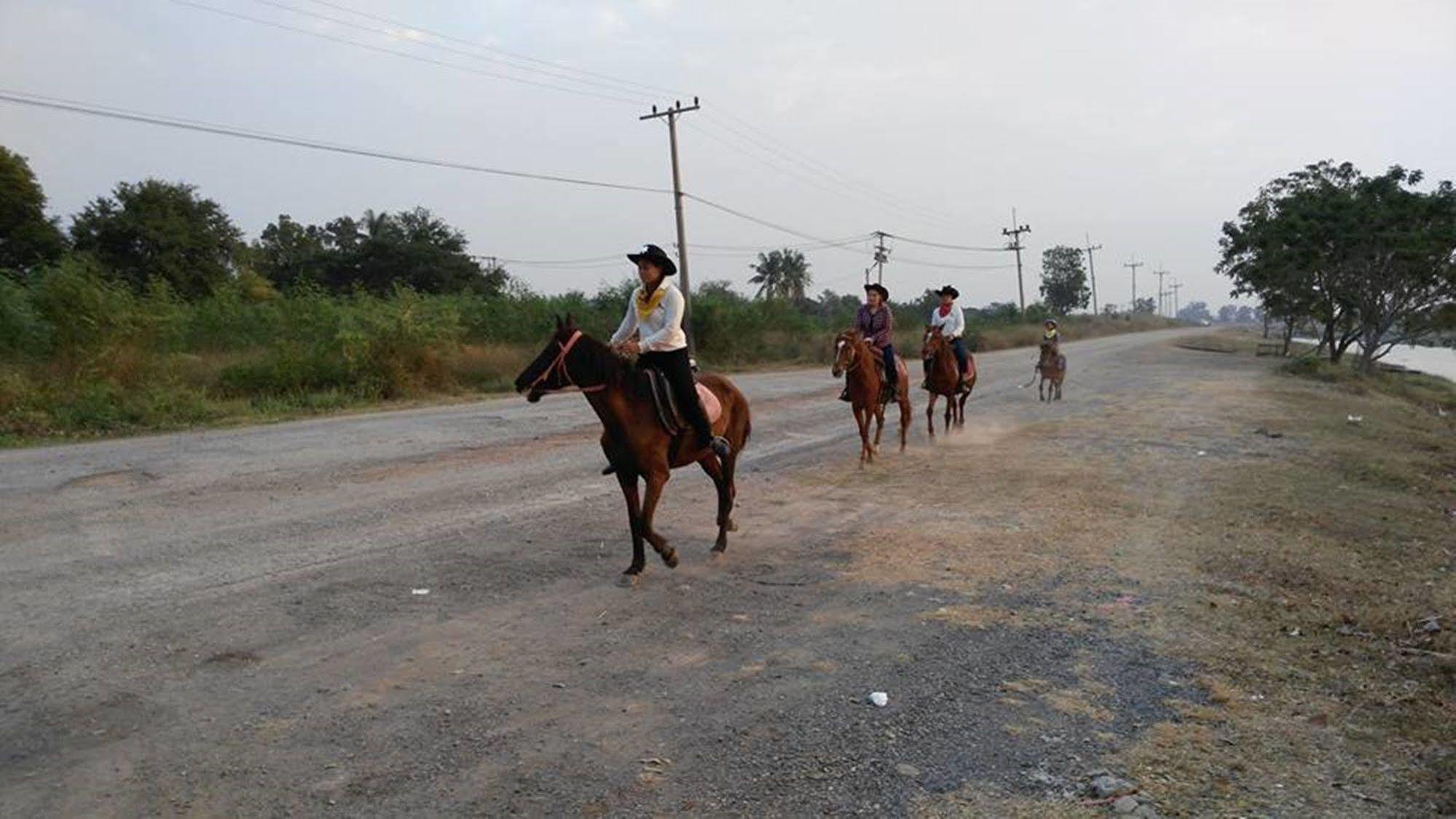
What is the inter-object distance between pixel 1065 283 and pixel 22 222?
91.1 meters

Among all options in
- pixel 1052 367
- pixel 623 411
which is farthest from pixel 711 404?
pixel 1052 367

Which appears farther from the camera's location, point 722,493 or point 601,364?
point 722,493

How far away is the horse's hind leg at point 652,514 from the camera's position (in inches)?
257

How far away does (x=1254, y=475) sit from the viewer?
35.8 ft

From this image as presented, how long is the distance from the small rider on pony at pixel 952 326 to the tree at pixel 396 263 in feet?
103

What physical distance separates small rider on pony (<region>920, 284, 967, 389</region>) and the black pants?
8617mm

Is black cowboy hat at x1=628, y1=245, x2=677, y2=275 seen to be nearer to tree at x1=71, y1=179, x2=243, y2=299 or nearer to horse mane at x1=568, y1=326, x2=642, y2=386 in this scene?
horse mane at x1=568, y1=326, x2=642, y2=386

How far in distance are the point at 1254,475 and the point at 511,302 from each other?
23.9 m

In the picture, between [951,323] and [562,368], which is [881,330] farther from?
[562,368]

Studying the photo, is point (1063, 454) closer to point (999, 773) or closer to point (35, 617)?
point (999, 773)

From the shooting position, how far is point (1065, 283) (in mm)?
97938

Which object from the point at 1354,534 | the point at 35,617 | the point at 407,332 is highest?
the point at 407,332

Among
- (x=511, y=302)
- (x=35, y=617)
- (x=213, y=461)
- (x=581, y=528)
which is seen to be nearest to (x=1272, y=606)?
(x=581, y=528)

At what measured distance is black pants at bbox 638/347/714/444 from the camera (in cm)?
679
